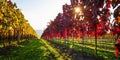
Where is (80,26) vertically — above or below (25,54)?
above

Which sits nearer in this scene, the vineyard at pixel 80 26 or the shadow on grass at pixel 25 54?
the vineyard at pixel 80 26

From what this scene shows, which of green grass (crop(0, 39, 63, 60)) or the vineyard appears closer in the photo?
the vineyard

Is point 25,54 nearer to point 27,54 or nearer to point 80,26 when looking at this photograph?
point 27,54

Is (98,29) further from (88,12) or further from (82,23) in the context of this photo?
(82,23)

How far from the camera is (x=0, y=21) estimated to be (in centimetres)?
3391

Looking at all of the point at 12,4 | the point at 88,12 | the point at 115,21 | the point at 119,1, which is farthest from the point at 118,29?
the point at 12,4

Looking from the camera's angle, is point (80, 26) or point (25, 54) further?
point (80, 26)

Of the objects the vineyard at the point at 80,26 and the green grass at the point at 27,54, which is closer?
the vineyard at the point at 80,26

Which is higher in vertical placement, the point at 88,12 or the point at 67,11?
the point at 67,11

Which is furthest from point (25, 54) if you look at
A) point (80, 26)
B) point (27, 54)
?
point (80, 26)

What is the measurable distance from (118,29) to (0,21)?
95.6 feet

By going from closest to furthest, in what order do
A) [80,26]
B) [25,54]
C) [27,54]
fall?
[27,54], [25,54], [80,26]

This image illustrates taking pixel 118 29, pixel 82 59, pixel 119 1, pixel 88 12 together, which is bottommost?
pixel 82 59

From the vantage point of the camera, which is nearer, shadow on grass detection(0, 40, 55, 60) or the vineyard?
the vineyard
